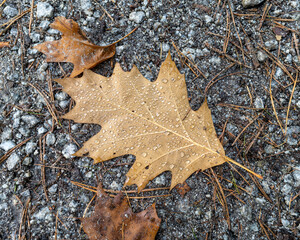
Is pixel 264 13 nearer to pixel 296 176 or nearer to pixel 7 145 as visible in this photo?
pixel 296 176

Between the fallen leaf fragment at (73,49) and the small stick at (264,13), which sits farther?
the small stick at (264,13)

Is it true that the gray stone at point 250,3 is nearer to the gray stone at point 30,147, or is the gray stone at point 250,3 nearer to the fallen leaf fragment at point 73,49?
the fallen leaf fragment at point 73,49

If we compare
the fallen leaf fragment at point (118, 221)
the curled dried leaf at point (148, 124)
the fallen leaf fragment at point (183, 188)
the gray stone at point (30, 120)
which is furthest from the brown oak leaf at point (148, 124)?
the gray stone at point (30, 120)

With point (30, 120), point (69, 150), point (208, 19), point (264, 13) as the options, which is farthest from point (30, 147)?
point (264, 13)

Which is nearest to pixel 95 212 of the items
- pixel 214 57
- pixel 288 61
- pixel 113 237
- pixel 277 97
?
pixel 113 237

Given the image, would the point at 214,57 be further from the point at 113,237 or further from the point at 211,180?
the point at 113,237

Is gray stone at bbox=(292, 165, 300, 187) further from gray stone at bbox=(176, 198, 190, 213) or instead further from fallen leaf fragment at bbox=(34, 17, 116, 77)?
fallen leaf fragment at bbox=(34, 17, 116, 77)

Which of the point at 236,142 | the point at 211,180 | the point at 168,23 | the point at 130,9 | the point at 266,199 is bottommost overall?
the point at 266,199
